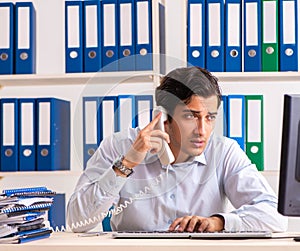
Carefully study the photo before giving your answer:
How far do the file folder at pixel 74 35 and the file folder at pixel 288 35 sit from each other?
86 cm

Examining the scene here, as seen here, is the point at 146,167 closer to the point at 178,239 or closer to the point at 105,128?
the point at 178,239

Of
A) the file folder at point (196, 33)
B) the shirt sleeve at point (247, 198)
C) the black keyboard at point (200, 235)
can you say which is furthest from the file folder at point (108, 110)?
the black keyboard at point (200, 235)

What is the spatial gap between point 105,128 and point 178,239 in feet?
4.06

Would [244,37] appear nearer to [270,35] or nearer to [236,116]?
[270,35]

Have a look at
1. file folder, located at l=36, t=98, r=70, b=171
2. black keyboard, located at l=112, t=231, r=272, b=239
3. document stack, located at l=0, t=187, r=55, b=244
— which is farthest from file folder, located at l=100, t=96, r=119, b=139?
black keyboard, located at l=112, t=231, r=272, b=239

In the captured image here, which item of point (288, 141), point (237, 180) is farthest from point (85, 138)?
point (288, 141)

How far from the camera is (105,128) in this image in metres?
2.88

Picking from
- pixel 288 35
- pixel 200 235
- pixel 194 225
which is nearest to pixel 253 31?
pixel 288 35

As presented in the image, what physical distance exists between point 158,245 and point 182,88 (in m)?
0.65

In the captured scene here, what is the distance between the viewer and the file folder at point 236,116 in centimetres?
292

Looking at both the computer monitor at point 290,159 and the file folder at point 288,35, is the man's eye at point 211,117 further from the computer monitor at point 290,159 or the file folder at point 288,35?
the file folder at point 288,35

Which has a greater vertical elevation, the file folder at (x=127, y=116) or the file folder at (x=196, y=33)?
the file folder at (x=196, y=33)

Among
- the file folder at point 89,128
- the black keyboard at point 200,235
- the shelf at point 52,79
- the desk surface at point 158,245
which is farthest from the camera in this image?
the shelf at point 52,79

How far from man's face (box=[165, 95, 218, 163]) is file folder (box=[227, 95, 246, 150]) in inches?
30.6
